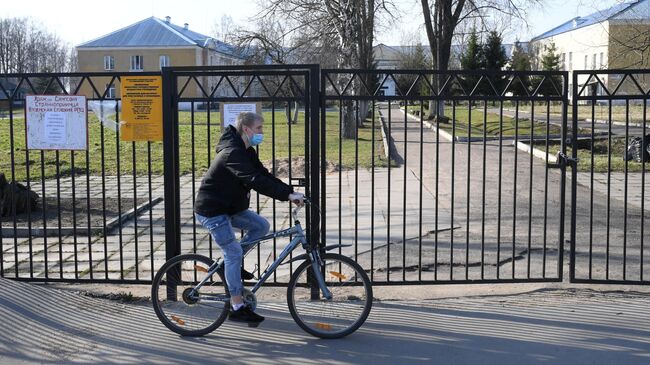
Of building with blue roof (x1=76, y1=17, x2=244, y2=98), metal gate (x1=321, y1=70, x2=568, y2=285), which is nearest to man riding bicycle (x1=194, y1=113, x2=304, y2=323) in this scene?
metal gate (x1=321, y1=70, x2=568, y2=285)

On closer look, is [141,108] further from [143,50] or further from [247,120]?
[143,50]

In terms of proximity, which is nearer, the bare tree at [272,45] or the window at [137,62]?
the bare tree at [272,45]

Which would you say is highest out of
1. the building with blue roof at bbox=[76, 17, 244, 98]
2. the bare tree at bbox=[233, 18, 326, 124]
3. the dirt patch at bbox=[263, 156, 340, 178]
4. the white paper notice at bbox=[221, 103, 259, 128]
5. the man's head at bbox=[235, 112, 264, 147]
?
Result: the building with blue roof at bbox=[76, 17, 244, 98]

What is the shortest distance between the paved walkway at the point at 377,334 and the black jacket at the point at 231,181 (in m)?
0.99

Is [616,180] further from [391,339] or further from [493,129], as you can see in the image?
[493,129]

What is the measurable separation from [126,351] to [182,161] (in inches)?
654

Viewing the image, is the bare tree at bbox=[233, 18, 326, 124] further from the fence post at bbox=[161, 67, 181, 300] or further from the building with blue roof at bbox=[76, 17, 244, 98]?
the building with blue roof at bbox=[76, 17, 244, 98]

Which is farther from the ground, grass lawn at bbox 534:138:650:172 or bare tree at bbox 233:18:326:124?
bare tree at bbox 233:18:326:124

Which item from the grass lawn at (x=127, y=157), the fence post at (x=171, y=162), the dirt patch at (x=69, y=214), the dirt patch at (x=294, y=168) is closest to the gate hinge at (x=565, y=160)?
the fence post at (x=171, y=162)

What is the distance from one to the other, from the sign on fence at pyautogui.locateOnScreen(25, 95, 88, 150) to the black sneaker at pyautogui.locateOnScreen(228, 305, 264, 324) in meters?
2.26

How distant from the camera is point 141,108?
22.0 ft

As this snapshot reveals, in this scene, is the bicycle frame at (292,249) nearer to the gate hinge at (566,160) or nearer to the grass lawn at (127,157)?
the gate hinge at (566,160)

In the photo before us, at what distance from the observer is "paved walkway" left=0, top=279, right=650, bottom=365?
5277 millimetres

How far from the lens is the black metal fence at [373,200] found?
6613 millimetres
